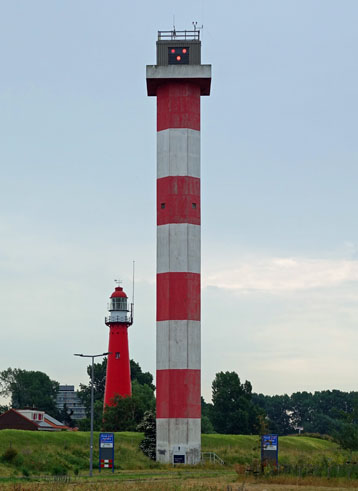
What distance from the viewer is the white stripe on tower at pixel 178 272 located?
71.9 meters

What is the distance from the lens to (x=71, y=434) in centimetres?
7894

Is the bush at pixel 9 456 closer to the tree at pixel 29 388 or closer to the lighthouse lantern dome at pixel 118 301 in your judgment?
the lighthouse lantern dome at pixel 118 301

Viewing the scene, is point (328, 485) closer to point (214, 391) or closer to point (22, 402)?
point (214, 391)

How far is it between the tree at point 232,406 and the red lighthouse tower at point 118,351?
2988cm

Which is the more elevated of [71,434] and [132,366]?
[132,366]

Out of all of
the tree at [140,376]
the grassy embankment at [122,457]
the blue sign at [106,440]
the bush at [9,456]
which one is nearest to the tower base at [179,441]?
the grassy embankment at [122,457]

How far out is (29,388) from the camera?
A: 163250 millimetres

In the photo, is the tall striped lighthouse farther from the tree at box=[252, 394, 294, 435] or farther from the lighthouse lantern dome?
the tree at box=[252, 394, 294, 435]

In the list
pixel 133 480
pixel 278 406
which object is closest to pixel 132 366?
pixel 278 406

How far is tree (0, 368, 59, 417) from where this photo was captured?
6216 inches

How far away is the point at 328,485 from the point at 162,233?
31745 millimetres

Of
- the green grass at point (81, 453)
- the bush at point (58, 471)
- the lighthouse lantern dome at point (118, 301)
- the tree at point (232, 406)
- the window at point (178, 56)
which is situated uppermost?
the window at point (178, 56)

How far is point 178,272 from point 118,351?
3075cm

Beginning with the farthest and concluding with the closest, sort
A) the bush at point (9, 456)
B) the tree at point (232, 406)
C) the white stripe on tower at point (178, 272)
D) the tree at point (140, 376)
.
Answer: the tree at point (140, 376) → the tree at point (232, 406) → the white stripe on tower at point (178, 272) → the bush at point (9, 456)
